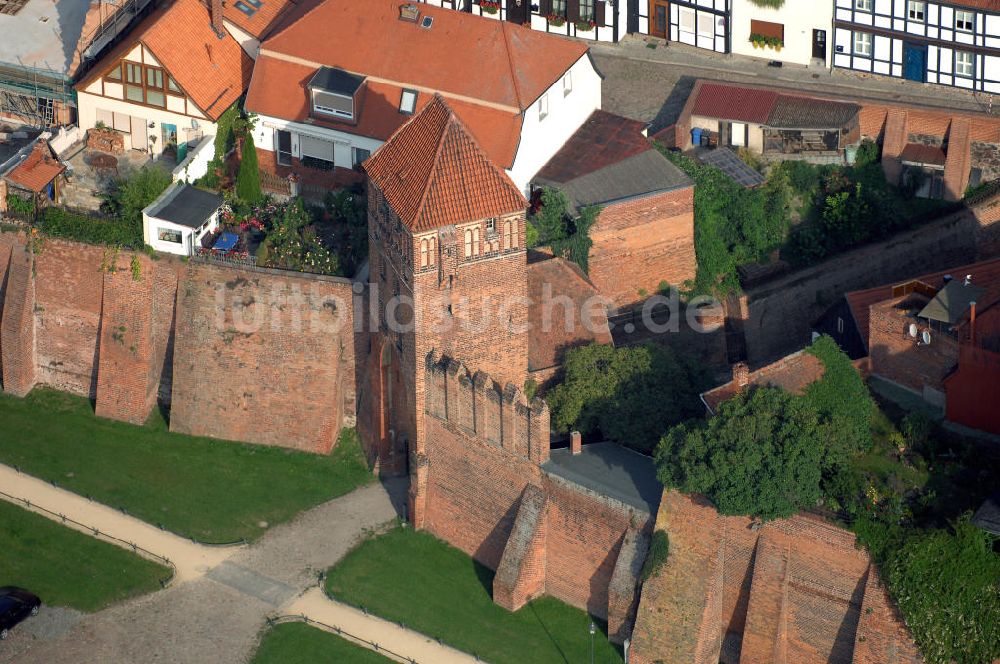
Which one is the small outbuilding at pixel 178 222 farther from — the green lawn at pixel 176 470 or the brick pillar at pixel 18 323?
the green lawn at pixel 176 470

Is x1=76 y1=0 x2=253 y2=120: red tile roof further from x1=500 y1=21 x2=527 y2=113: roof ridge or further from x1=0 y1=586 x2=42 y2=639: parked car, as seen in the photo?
x1=0 y1=586 x2=42 y2=639: parked car

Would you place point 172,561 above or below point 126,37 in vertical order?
below

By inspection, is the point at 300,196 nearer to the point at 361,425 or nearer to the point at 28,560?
the point at 361,425

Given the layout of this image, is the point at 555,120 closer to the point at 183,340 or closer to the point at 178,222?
the point at 178,222

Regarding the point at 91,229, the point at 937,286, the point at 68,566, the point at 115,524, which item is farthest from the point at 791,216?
→ the point at 68,566

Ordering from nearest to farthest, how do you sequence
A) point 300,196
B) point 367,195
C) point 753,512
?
1. point 753,512
2. point 367,195
3. point 300,196

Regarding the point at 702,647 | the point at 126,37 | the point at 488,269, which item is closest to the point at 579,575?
the point at 702,647
